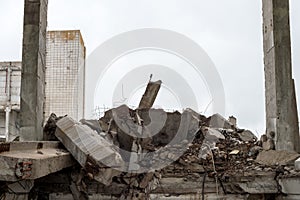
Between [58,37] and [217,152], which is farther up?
[58,37]

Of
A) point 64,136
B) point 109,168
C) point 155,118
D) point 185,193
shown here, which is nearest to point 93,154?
point 109,168

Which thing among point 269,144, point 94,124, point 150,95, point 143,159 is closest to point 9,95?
point 94,124

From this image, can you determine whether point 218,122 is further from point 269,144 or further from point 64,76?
point 64,76

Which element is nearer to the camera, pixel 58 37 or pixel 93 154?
pixel 93 154

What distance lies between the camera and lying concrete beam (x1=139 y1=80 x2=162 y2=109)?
555 centimetres

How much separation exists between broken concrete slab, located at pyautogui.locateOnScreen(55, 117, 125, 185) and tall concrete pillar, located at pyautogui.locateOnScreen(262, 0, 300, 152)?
7.27 feet

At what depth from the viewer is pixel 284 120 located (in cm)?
464

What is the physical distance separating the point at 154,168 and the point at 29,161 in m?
1.85

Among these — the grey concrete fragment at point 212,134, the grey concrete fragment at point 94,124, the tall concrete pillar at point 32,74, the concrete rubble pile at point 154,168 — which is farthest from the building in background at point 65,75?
the grey concrete fragment at point 212,134

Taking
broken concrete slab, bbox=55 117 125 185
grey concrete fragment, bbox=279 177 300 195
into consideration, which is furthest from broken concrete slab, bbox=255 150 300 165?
broken concrete slab, bbox=55 117 125 185

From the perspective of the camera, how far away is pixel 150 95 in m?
5.64

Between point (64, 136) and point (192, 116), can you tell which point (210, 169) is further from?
point (64, 136)

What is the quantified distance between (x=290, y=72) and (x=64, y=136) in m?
3.18

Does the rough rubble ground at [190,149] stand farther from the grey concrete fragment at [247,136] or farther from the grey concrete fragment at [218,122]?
the grey concrete fragment at [218,122]
